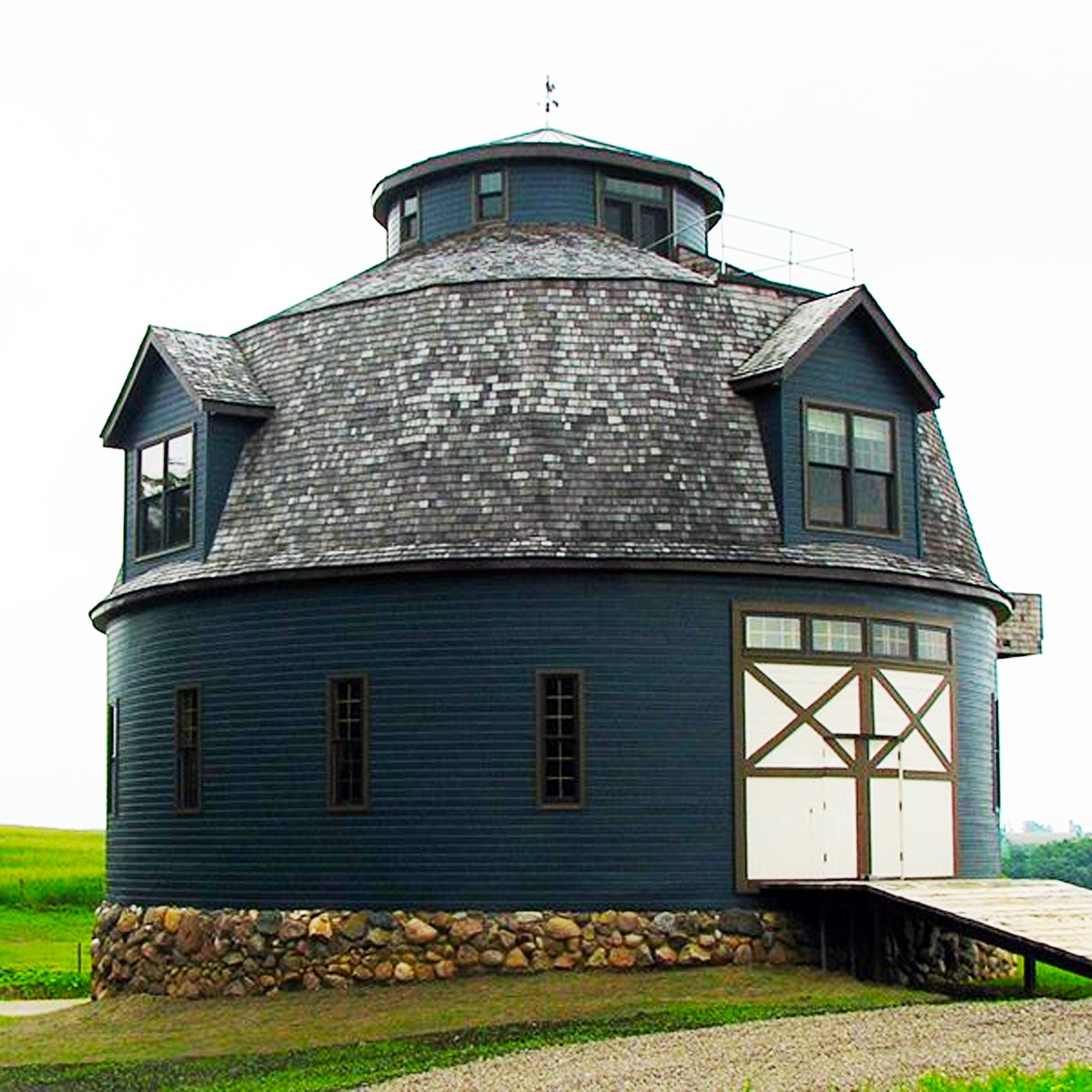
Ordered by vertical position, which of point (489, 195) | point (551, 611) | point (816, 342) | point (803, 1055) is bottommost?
point (803, 1055)

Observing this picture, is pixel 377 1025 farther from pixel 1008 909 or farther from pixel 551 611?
pixel 1008 909

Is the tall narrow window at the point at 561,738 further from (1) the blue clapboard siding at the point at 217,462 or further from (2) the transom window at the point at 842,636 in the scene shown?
(1) the blue clapboard siding at the point at 217,462

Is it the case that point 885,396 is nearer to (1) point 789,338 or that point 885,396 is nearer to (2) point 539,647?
(1) point 789,338

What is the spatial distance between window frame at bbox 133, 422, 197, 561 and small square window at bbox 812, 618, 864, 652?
8.01 metres

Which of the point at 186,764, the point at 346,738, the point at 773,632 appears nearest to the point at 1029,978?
the point at 773,632

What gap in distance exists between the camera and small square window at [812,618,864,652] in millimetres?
23828

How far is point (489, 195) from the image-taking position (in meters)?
31.2

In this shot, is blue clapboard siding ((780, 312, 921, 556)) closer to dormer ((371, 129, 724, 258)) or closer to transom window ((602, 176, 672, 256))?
dormer ((371, 129, 724, 258))

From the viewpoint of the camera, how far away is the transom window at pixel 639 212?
31.3 metres

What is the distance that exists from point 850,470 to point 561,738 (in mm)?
5177

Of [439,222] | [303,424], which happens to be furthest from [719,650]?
[439,222]

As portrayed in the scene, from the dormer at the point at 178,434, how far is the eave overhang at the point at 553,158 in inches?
222

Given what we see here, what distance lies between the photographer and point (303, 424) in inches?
996

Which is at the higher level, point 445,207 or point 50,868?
point 445,207
